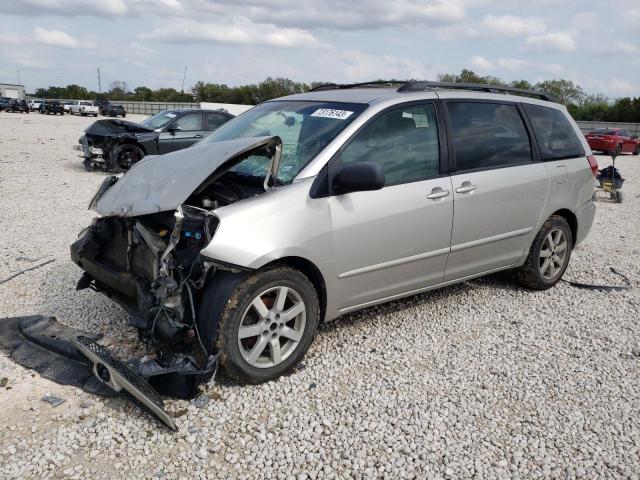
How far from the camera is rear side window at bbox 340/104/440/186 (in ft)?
12.6

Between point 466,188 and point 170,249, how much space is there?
2.38 meters

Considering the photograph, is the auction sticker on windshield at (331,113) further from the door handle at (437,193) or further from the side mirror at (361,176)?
the door handle at (437,193)

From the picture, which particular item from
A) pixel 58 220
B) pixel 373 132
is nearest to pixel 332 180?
pixel 373 132

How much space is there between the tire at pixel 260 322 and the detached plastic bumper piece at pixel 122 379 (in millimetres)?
426

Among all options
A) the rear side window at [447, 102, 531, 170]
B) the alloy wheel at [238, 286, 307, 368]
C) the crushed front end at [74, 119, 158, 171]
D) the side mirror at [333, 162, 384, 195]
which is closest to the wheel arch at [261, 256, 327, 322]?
the alloy wheel at [238, 286, 307, 368]

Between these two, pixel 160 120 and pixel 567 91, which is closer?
pixel 160 120

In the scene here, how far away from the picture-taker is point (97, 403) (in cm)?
318

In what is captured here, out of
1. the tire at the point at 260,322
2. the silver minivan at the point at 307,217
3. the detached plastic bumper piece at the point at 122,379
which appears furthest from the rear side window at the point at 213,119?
the detached plastic bumper piece at the point at 122,379

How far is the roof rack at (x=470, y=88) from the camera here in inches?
172

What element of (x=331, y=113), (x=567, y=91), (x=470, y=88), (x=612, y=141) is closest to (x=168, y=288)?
(x=331, y=113)

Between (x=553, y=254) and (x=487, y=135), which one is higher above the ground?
(x=487, y=135)

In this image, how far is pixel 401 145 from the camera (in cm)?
406

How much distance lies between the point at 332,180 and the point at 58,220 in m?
5.51

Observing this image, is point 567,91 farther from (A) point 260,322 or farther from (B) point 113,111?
(A) point 260,322
